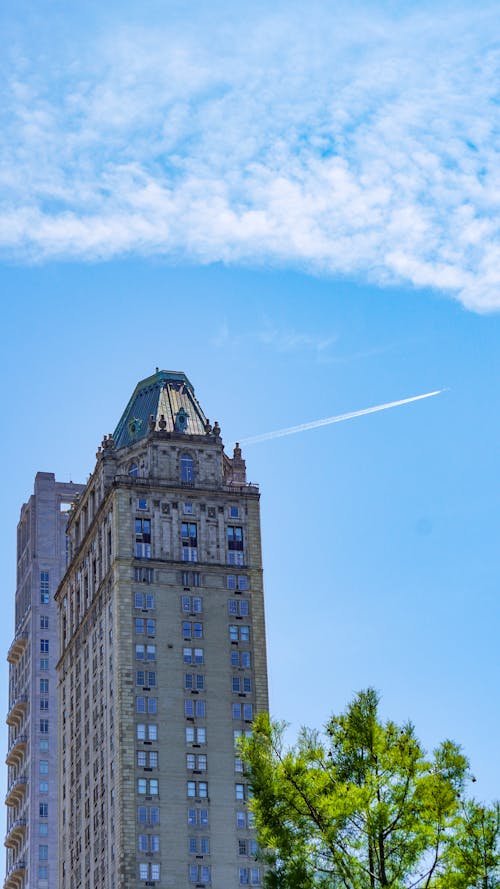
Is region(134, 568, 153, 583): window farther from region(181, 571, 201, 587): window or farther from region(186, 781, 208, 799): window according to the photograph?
region(186, 781, 208, 799): window

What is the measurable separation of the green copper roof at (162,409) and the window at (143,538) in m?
11.4

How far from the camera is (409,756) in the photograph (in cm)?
6412

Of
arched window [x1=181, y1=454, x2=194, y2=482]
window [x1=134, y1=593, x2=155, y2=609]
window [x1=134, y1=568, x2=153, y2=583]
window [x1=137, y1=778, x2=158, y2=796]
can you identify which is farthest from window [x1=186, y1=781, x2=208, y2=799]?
arched window [x1=181, y1=454, x2=194, y2=482]

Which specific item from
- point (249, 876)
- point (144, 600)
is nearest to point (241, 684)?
point (144, 600)

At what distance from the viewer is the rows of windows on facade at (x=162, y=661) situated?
493 ft

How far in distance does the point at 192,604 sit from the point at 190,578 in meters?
2.67

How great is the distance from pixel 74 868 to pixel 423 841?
357 ft

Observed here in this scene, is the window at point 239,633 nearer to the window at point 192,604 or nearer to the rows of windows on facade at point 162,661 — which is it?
the rows of windows on facade at point 162,661

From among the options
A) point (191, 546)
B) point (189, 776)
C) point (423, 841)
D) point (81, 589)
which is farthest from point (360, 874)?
point (81, 589)

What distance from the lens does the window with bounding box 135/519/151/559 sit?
164 m

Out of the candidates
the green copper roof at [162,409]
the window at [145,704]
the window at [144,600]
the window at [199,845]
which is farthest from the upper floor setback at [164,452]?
the window at [199,845]

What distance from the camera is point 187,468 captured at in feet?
559

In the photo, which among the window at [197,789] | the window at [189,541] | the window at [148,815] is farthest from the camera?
the window at [189,541]

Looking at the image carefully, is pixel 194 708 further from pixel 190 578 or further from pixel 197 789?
pixel 190 578
